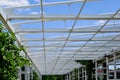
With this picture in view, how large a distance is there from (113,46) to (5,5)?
9.02m

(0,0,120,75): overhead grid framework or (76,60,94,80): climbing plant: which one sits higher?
(0,0,120,75): overhead grid framework

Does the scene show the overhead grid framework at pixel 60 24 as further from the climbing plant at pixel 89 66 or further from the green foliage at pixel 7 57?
the climbing plant at pixel 89 66

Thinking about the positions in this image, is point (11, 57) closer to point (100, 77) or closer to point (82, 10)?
point (82, 10)

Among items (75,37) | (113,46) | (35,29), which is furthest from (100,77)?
(35,29)

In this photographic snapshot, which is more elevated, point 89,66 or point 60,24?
point 60,24

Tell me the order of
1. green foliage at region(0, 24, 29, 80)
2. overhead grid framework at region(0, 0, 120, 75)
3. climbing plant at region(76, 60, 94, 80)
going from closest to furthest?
green foliage at region(0, 24, 29, 80)
overhead grid framework at region(0, 0, 120, 75)
climbing plant at region(76, 60, 94, 80)

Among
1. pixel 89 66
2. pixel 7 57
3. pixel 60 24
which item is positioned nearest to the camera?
pixel 7 57

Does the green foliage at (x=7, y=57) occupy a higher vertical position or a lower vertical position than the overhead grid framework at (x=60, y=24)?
lower

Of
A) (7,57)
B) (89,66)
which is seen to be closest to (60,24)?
(7,57)

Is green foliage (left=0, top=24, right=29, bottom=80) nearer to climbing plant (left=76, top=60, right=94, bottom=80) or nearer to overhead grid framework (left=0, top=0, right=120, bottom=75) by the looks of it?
overhead grid framework (left=0, top=0, right=120, bottom=75)

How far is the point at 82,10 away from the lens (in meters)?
9.56

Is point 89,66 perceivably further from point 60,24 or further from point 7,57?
point 7,57

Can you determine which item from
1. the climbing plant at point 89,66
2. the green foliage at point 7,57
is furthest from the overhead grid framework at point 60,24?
the climbing plant at point 89,66

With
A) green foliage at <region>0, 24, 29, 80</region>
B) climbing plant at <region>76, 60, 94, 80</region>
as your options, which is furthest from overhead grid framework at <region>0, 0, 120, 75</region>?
climbing plant at <region>76, 60, 94, 80</region>
